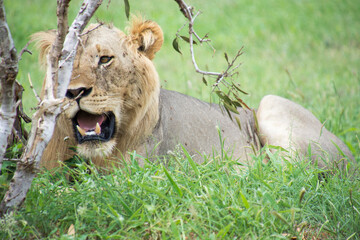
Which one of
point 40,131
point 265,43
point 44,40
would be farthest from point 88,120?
point 265,43

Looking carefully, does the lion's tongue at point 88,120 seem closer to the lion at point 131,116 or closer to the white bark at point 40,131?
the lion at point 131,116

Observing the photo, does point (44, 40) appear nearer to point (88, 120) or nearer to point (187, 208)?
point (88, 120)

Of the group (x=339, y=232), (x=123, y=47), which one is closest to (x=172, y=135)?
(x=123, y=47)

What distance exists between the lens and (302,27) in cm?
1022

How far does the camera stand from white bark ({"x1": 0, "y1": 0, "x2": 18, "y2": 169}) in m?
2.15

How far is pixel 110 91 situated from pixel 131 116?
293 millimetres

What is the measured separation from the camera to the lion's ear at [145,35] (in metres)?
3.50

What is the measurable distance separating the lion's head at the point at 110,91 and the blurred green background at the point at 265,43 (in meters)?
2.36

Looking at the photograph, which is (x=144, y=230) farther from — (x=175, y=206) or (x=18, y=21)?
(x=18, y=21)

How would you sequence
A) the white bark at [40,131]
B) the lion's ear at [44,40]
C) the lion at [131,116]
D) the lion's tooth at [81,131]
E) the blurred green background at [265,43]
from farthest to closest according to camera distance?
the blurred green background at [265,43]
the lion's ear at [44,40]
the lion at [131,116]
the lion's tooth at [81,131]
the white bark at [40,131]

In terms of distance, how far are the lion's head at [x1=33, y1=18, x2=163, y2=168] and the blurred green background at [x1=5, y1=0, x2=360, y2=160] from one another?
2356mm

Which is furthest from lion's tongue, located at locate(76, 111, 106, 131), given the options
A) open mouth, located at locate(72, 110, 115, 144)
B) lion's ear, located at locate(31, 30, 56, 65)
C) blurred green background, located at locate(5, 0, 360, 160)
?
blurred green background, located at locate(5, 0, 360, 160)

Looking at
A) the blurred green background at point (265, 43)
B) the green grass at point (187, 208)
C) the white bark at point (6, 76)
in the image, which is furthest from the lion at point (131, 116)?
the blurred green background at point (265, 43)

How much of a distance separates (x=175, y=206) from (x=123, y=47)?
1.40m
